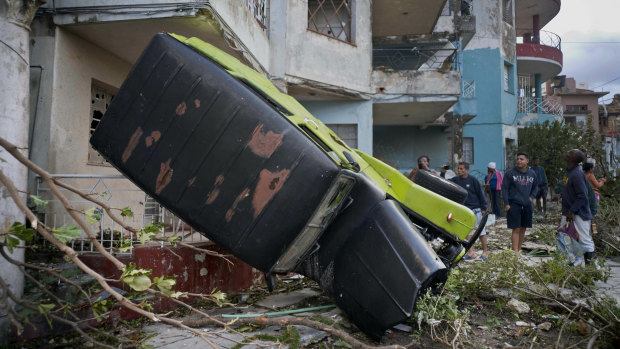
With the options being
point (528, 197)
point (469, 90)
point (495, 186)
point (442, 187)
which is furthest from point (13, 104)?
point (469, 90)

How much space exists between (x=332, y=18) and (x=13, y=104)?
28.1 ft

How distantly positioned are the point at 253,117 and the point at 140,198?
4453mm

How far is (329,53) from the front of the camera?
9305 millimetres

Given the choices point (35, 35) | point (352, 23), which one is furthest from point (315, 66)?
point (35, 35)

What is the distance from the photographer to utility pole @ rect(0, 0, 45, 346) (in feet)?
10.2

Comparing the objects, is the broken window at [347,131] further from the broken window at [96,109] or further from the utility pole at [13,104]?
the utility pole at [13,104]

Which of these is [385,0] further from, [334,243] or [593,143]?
[334,243]

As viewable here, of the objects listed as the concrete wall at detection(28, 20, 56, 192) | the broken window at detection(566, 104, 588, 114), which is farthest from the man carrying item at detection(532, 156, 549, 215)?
the broken window at detection(566, 104, 588, 114)

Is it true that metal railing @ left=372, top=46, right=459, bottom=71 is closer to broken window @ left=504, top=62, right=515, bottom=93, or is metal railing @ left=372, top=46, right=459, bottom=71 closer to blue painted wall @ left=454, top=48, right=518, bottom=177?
blue painted wall @ left=454, top=48, right=518, bottom=177

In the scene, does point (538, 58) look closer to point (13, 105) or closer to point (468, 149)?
point (468, 149)

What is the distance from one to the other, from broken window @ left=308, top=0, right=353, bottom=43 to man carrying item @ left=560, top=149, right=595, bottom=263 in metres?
6.48

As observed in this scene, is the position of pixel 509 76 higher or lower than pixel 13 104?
higher

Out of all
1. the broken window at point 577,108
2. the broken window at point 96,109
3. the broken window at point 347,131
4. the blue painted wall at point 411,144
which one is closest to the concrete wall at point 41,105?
the broken window at point 96,109

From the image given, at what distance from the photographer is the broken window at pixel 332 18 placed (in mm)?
10094
